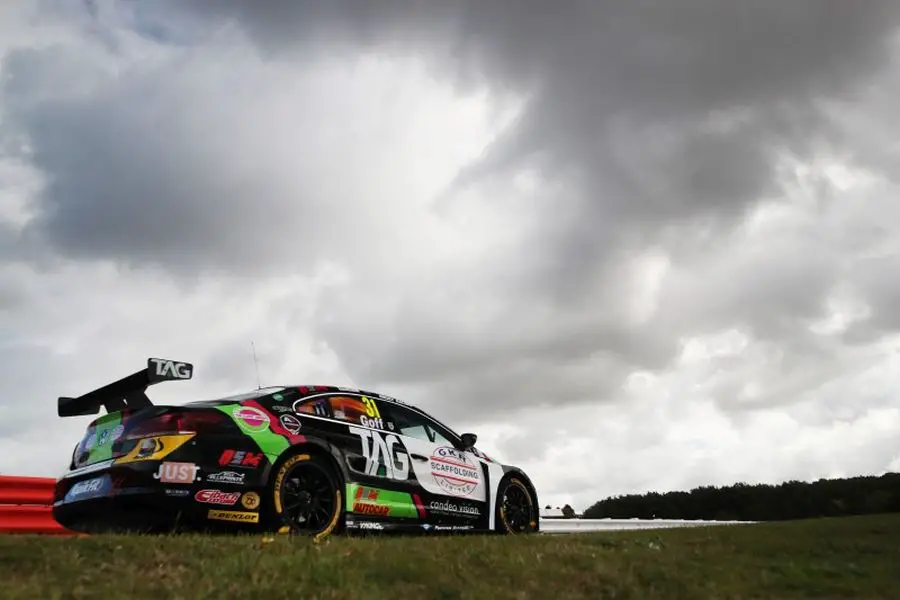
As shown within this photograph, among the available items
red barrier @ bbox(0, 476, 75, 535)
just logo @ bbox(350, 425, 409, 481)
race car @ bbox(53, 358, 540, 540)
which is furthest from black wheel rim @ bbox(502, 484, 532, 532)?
red barrier @ bbox(0, 476, 75, 535)

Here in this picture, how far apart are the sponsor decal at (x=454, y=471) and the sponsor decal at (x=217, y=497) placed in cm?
238

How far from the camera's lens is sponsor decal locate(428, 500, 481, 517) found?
8680mm

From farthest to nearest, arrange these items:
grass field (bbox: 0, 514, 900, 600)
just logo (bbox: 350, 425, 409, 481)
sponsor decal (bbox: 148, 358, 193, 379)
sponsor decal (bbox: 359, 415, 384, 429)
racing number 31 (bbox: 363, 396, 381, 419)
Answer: racing number 31 (bbox: 363, 396, 381, 419) → sponsor decal (bbox: 359, 415, 384, 429) → just logo (bbox: 350, 425, 409, 481) → sponsor decal (bbox: 148, 358, 193, 379) → grass field (bbox: 0, 514, 900, 600)

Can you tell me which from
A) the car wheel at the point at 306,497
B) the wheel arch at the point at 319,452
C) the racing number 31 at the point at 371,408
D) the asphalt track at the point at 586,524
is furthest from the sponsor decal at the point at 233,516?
the asphalt track at the point at 586,524

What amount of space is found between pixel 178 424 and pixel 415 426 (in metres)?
2.70

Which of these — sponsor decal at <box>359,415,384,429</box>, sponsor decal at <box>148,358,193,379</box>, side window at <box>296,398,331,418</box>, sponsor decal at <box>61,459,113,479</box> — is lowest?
sponsor decal at <box>61,459,113,479</box>

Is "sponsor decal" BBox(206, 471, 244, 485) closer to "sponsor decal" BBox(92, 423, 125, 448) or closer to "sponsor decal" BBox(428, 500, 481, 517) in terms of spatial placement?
"sponsor decal" BBox(92, 423, 125, 448)

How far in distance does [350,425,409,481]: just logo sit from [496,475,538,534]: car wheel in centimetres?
158

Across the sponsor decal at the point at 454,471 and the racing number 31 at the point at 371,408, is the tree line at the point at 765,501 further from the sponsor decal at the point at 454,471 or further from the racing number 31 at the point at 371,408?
the racing number 31 at the point at 371,408

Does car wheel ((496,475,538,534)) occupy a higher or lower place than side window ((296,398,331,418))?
lower

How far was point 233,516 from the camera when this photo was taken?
274 inches

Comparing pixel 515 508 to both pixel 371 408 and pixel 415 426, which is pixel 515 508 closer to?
pixel 415 426

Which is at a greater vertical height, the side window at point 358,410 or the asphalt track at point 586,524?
the side window at point 358,410

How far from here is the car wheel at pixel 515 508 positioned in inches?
377
